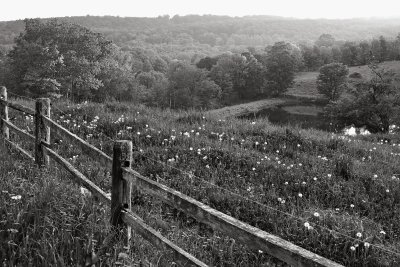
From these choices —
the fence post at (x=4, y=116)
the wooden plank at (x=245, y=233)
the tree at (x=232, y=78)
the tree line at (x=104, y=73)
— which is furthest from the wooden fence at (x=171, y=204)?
the tree at (x=232, y=78)

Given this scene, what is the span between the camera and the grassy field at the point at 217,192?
12.9ft

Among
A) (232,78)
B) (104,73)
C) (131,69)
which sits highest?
(104,73)

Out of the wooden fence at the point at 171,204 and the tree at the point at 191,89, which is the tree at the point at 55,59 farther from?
the wooden fence at the point at 171,204

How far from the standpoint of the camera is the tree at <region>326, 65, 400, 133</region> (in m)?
35.3

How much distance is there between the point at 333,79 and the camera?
235 ft

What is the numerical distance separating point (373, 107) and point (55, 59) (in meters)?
33.5

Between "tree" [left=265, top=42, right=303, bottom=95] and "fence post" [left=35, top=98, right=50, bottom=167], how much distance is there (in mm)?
77394

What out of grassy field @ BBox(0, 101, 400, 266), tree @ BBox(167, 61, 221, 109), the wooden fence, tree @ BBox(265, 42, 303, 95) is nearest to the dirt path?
tree @ BBox(265, 42, 303, 95)

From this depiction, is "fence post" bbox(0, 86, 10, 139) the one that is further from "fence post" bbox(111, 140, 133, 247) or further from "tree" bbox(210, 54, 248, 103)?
"tree" bbox(210, 54, 248, 103)

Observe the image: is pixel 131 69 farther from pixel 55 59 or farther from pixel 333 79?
pixel 333 79

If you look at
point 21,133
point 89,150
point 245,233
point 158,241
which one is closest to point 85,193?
point 89,150

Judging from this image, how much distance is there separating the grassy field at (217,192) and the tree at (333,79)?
202 feet

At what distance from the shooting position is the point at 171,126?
38.0ft

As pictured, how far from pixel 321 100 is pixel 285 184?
246 ft
